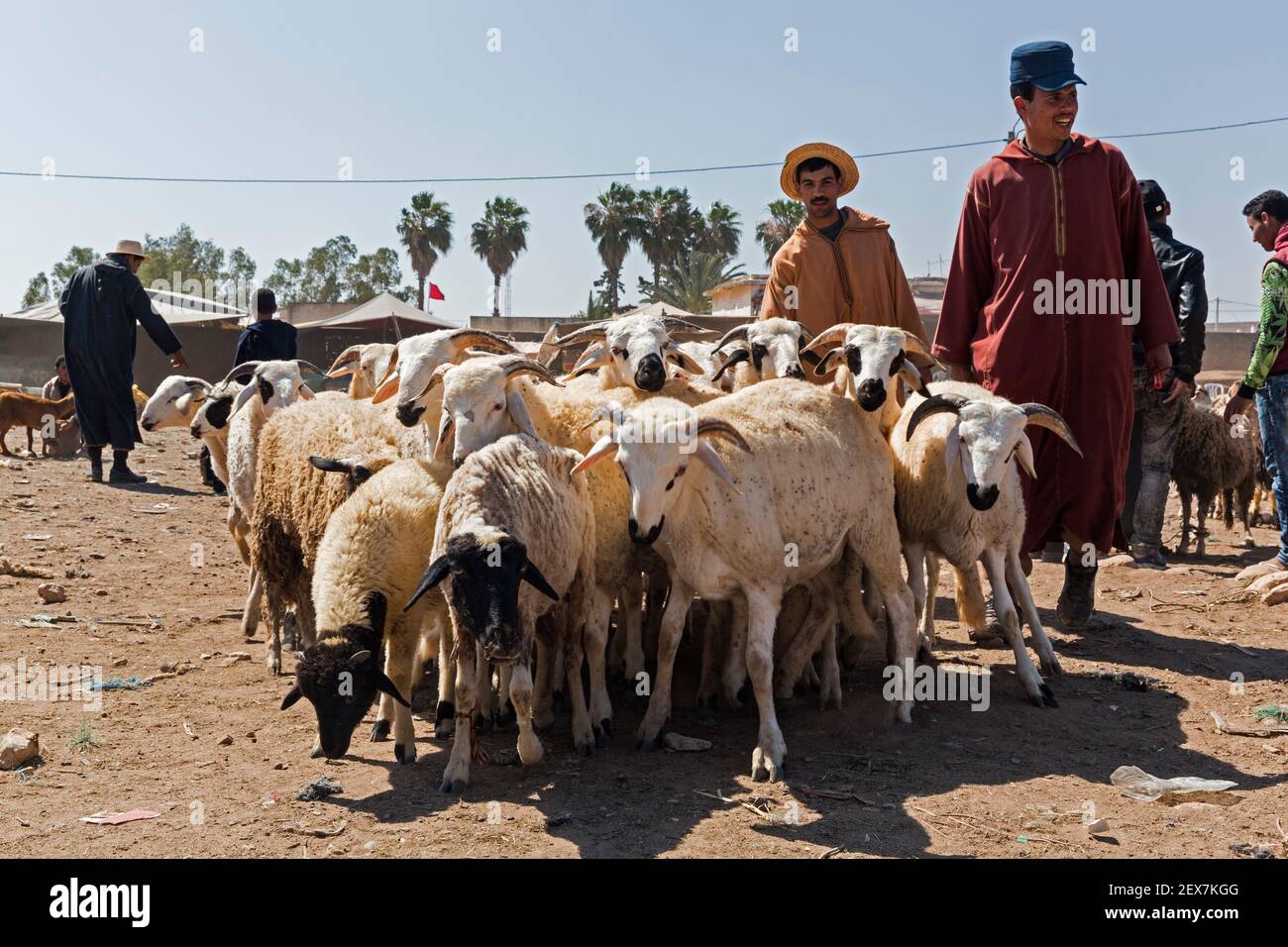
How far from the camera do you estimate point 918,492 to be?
19.2ft

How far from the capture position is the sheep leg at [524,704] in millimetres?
4535

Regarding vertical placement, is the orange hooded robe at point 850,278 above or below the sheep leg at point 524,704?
above

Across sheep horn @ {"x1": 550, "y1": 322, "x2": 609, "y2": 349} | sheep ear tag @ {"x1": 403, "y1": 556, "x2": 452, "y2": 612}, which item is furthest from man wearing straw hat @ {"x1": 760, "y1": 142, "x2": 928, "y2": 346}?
sheep ear tag @ {"x1": 403, "y1": 556, "x2": 452, "y2": 612}

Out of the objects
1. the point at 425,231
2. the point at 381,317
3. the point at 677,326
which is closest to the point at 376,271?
the point at 425,231

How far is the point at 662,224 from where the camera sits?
50.8 m

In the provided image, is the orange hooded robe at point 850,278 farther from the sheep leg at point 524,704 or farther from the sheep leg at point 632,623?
the sheep leg at point 524,704

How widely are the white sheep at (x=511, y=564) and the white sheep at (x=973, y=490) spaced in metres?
1.78

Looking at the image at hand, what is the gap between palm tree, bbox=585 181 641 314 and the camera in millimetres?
50531

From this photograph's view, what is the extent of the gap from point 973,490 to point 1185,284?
481 cm

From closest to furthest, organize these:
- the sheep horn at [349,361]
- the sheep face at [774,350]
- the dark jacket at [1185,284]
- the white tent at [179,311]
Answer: the sheep face at [774,350], the sheep horn at [349,361], the dark jacket at [1185,284], the white tent at [179,311]

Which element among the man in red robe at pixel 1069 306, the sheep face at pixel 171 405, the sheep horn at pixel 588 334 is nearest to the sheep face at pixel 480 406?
the sheep horn at pixel 588 334

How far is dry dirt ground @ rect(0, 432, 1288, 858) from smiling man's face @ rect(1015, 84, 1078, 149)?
3.00 metres

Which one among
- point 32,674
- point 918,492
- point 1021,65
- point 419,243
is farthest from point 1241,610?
point 419,243
